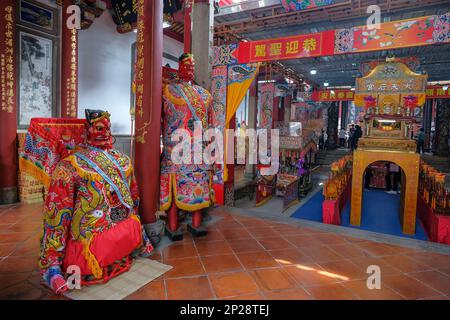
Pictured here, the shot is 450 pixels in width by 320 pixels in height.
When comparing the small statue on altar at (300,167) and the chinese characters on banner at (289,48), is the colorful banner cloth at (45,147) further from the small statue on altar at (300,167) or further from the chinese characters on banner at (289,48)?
the small statue on altar at (300,167)

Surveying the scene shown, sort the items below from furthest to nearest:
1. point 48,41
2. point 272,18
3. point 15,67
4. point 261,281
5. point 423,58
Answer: point 423,58, point 272,18, point 48,41, point 15,67, point 261,281

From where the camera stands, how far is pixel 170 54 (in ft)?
25.5

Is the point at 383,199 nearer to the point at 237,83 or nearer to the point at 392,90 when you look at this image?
the point at 392,90

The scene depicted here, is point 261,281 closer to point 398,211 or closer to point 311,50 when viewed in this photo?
point 311,50

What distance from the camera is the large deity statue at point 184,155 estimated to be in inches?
114

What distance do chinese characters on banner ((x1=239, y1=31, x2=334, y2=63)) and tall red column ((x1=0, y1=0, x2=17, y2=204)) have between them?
363cm

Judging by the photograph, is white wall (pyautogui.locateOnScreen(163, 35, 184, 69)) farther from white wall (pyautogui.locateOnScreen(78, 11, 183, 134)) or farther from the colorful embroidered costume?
the colorful embroidered costume

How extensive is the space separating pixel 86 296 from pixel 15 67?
4.24m

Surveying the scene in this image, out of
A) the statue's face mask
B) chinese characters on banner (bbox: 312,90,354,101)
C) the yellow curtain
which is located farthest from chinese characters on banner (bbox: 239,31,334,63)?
chinese characters on banner (bbox: 312,90,354,101)

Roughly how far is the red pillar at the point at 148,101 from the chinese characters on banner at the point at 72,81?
317 cm

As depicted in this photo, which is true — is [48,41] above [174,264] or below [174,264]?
above

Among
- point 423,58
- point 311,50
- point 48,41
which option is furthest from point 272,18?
point 423,58

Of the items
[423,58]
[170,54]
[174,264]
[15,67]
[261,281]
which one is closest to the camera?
[261,281]

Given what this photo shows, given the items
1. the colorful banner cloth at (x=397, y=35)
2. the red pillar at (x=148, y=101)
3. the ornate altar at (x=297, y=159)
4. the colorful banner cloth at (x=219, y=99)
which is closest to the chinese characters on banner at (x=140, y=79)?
the red pillar at (x=148, y=101)
